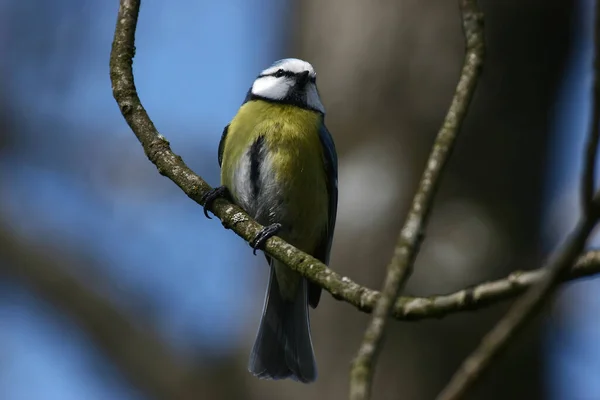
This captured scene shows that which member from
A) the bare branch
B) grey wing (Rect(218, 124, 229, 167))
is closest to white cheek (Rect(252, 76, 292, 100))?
grey wing (Rect(218, 124, 229, 167))

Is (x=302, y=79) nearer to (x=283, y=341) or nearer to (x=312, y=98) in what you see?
(x=312, y=98)

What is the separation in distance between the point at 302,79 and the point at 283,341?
1.25 metres

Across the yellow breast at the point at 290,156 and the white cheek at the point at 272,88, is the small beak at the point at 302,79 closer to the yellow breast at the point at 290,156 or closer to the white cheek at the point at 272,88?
the white cheek at the point at 272,88

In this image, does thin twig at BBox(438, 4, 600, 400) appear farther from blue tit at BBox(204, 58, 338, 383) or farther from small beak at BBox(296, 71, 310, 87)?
small beak at BBox(296, 71, 310, 87)

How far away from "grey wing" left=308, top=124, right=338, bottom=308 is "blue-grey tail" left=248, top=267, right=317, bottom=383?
67mm

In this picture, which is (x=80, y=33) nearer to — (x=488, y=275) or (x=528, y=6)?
(x=528, y=6)

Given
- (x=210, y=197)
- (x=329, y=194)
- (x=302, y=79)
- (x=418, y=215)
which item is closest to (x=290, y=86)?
(x=302, y=79)

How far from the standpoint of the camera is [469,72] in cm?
151

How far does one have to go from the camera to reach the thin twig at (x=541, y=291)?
37.0 inches

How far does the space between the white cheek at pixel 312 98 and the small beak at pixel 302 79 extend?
3cm

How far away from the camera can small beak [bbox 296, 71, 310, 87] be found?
388 cm

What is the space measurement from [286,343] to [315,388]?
531mm

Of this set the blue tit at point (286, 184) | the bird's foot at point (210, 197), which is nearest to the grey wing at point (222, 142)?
the blue tit at point (286, 184)

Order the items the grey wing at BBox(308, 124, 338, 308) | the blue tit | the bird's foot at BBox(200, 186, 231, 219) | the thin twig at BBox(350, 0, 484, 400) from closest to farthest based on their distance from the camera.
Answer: the thin twig at BBox(350, 0, 484, 400)
the bird's foot at BBox(200, 186, 231, 219)
the blue tit
the grey wing at BBox(308, 124, 338, 308)
